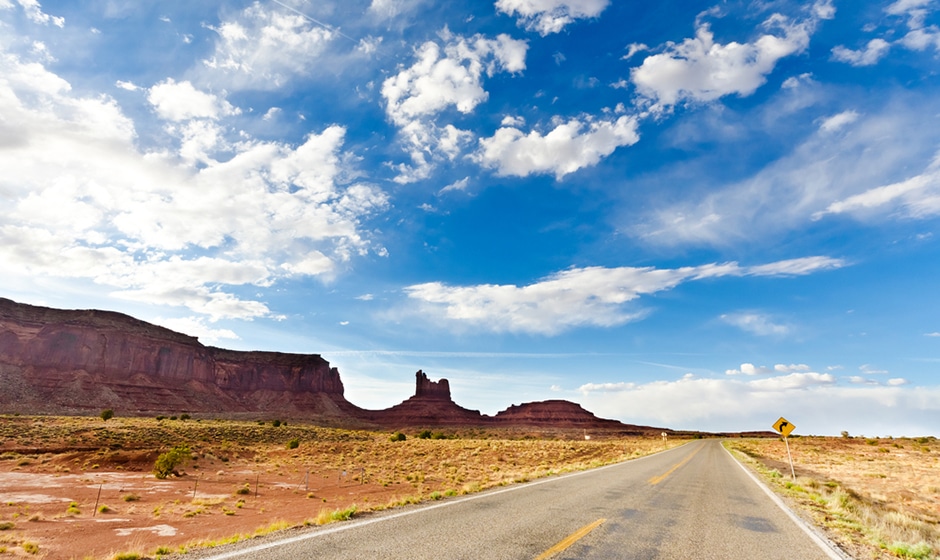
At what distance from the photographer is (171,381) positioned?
393ft

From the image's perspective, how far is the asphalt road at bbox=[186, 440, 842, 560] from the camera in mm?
6523

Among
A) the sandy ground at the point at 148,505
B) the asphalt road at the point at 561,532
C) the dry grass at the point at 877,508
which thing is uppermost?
the asphalt road at the point at 561,532

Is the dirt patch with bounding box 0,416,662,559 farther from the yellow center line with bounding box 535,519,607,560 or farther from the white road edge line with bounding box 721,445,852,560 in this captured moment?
the white road edge line with bounding box 721,445,852,560

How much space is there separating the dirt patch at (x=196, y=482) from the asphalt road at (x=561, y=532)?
1.73 meters

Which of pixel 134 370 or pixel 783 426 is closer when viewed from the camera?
pixel 783 426

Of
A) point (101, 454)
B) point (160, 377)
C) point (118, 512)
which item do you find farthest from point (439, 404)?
point (118, 512)

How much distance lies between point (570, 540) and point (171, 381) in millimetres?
140315

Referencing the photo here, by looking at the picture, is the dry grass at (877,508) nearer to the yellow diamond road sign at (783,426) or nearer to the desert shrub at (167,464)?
the yellow diamond road sign at (783,426)

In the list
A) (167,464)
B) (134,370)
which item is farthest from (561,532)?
(134,370)

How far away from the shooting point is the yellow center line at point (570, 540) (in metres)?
6.43

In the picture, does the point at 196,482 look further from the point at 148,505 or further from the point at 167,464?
the point at 148,505

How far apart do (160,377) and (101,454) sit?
10052 centimetres

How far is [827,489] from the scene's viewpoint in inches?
690

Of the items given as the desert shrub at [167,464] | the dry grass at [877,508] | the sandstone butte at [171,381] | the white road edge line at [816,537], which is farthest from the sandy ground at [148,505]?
the sandstone butte at [171,381]
